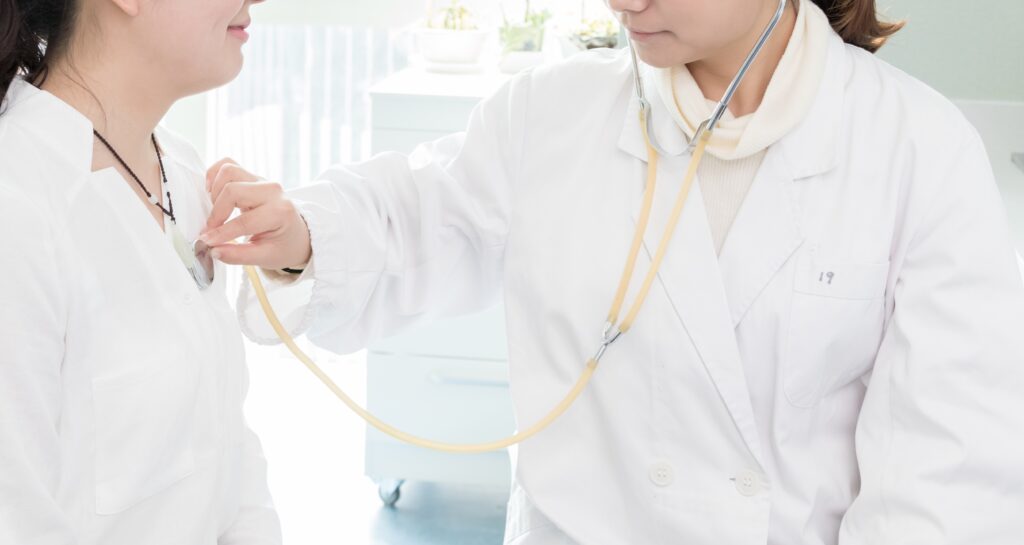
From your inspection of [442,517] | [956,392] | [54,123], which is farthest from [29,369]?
[442,517]

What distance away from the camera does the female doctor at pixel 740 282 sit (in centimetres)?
122

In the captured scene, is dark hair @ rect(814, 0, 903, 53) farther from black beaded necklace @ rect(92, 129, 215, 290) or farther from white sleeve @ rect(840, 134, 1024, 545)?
black beaded necklace @ rect(92, 129, 215, 290)

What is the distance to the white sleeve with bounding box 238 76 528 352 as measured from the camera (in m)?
1.35

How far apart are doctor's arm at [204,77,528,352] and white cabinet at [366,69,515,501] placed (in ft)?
3.63

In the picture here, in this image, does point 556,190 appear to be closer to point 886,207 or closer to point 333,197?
point 333,197

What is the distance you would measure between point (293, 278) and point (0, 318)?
43cm

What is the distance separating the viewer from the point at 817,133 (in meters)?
1.30

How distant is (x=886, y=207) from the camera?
4.14 ft

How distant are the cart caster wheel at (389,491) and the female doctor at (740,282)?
57.4 inches

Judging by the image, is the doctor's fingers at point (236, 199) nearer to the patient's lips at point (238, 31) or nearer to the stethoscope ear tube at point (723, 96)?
the patient's lips at point (238, 31)

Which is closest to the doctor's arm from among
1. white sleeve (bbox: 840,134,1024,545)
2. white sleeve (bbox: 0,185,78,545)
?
white sleeve (bbox: 0,185,78,545)

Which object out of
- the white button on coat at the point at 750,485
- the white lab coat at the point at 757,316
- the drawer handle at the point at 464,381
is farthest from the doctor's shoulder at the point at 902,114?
the drawer handle at the point at 464,381

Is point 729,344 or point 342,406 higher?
point 729,344

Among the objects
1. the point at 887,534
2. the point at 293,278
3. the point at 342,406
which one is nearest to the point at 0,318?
the point at 293,278
